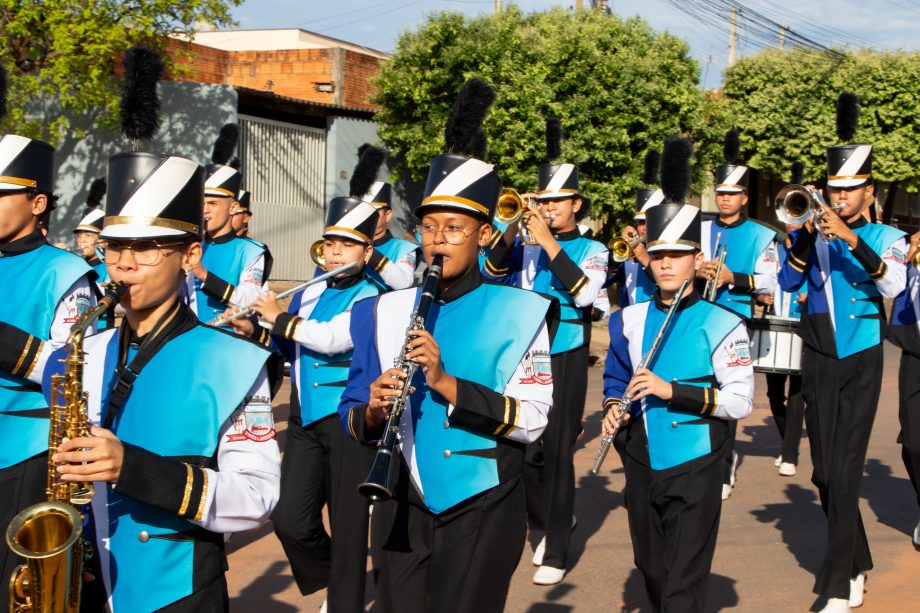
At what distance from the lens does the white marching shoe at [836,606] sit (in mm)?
6758

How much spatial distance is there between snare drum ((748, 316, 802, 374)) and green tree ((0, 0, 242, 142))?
1125cm

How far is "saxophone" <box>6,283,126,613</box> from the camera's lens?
2932 mm

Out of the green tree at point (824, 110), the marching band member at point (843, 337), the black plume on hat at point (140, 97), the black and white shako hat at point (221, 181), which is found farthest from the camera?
the green tree at point (824, 110)

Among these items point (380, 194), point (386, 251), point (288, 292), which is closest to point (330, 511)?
point (288, 292)

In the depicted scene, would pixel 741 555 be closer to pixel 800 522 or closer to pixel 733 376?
pixel 800 522

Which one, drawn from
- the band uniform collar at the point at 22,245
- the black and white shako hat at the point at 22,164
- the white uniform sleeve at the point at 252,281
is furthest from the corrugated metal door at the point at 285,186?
the band uniform collar at the point at 22,245

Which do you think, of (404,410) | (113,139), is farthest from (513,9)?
(404,410)

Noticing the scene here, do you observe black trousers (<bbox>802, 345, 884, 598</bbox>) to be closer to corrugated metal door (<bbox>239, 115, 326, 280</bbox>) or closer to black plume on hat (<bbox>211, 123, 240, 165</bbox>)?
black plume on hat (<bbox>211, 123, 240, 165</bbox>)

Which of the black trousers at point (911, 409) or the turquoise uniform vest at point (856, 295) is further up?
the turquoise uniform vest at point (856, 295)

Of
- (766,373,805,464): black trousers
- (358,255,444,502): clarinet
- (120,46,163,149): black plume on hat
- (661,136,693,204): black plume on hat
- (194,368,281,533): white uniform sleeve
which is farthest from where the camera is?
(766,373,805,464): black trousers

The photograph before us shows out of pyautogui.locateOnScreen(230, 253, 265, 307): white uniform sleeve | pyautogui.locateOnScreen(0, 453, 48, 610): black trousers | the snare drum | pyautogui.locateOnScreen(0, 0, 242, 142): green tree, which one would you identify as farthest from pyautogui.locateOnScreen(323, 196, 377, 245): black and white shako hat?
pyautogui.locateOnScreen(0, 0, 242, 142): green tree

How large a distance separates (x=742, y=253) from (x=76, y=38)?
11.5m

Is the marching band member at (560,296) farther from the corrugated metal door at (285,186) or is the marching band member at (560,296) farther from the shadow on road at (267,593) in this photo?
the corrugated metal door at (285,186)

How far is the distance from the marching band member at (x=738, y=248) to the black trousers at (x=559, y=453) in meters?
2.28
